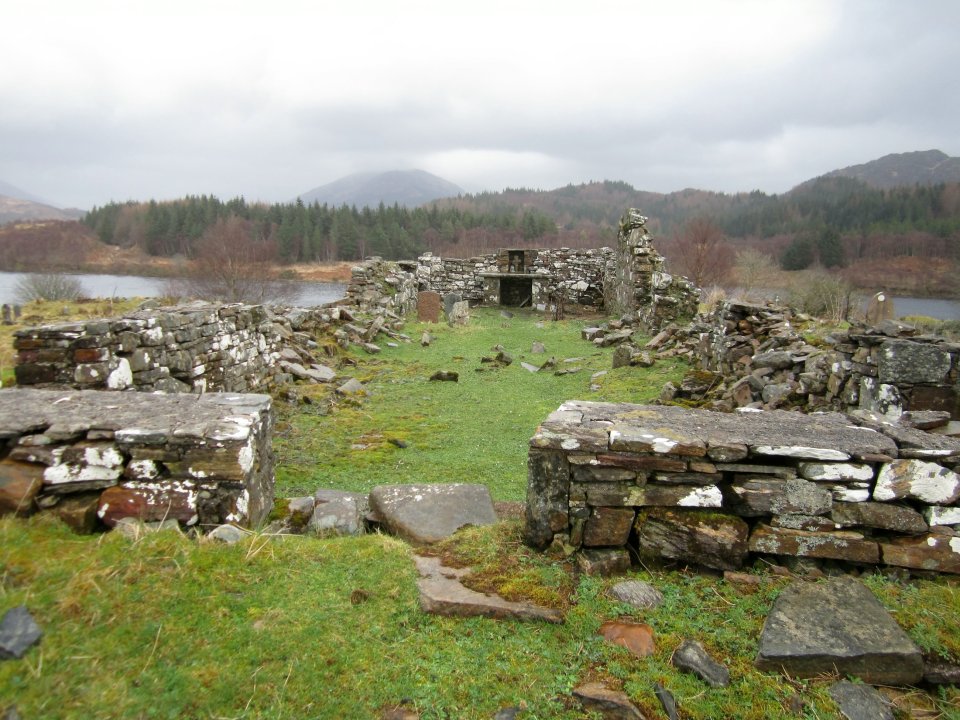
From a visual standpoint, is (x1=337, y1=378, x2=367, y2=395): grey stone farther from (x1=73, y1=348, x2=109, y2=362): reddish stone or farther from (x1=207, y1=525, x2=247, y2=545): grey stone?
(x1=207, y1=525, x2=247, y2=545): grey stone

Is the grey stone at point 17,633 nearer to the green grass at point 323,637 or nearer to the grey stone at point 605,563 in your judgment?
the green grass at point 323,637

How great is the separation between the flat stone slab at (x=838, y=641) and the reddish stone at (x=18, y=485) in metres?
4.63

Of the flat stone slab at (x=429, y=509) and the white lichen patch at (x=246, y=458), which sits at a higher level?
the white lichen patch at (x=246, y=458)

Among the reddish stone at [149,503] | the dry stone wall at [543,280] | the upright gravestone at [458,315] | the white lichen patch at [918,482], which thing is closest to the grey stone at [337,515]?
the reddish stone at [149,503]

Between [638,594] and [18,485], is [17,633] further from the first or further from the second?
[638,594]

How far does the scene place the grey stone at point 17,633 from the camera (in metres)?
2.50

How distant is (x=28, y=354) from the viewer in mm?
6473

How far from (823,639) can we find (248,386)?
8.62 metres

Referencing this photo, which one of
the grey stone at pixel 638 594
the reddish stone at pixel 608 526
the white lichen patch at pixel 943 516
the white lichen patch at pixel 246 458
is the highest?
the white lichen patch at pixel 246 458

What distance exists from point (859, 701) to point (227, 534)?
3.84 meters

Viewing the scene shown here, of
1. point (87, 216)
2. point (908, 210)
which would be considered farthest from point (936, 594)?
point (87, 216)

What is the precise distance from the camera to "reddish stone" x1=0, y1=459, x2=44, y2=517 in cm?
379

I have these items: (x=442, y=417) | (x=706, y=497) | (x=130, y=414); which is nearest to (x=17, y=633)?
(x=130, y=414)

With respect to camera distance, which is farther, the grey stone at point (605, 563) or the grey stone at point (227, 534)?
the grey stone at point (227, 534)
